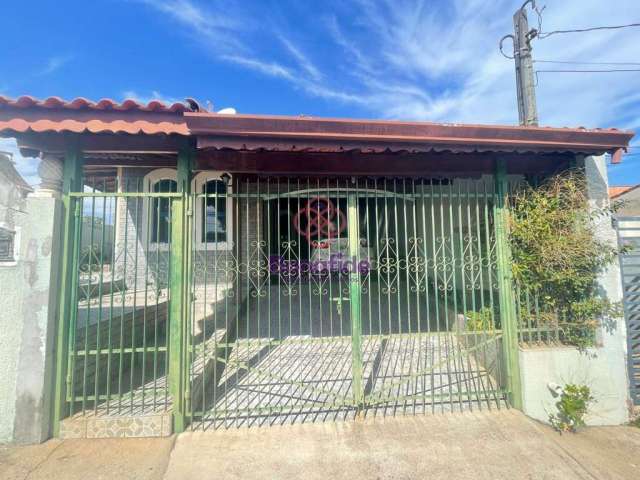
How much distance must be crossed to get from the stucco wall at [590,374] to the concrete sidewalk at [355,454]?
7.2 inches

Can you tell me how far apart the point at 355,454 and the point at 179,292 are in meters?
2.40

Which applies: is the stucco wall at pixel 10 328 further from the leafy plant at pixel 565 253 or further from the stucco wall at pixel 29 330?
the leafy plant at pixel 565 253

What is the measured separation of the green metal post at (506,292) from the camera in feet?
11.4

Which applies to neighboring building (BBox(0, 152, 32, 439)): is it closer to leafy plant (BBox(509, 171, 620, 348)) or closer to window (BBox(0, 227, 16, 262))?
window (BBox(0, 227, 16, 262))

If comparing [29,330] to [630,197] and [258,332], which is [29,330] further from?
[630,197]

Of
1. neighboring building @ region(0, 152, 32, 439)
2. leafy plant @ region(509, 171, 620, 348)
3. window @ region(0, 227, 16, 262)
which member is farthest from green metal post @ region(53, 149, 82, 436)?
leafy plant @ region(509, 171, 620, 348)

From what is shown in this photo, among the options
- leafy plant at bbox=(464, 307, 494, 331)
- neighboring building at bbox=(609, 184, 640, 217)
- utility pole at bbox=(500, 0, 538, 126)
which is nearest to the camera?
leafy plant at bbox=(464, 307, 494, 331)

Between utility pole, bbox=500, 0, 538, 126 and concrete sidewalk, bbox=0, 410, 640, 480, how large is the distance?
18.8ft

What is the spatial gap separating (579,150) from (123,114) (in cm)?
486

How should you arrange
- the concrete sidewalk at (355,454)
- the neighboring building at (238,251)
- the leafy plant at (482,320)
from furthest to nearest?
the leafy plant at (482,320), the neighboring building at (238,251), the concrete sidewalk at (355,454)

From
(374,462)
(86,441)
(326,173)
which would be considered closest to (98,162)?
(326,173)

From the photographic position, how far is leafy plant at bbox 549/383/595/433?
121 inches

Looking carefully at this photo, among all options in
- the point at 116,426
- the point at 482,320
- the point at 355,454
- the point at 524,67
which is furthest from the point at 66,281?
the point at 524,67

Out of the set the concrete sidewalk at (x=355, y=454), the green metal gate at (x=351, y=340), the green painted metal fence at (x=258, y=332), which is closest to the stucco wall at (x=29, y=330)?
the green painted metal fence at (x=258, y=332)
